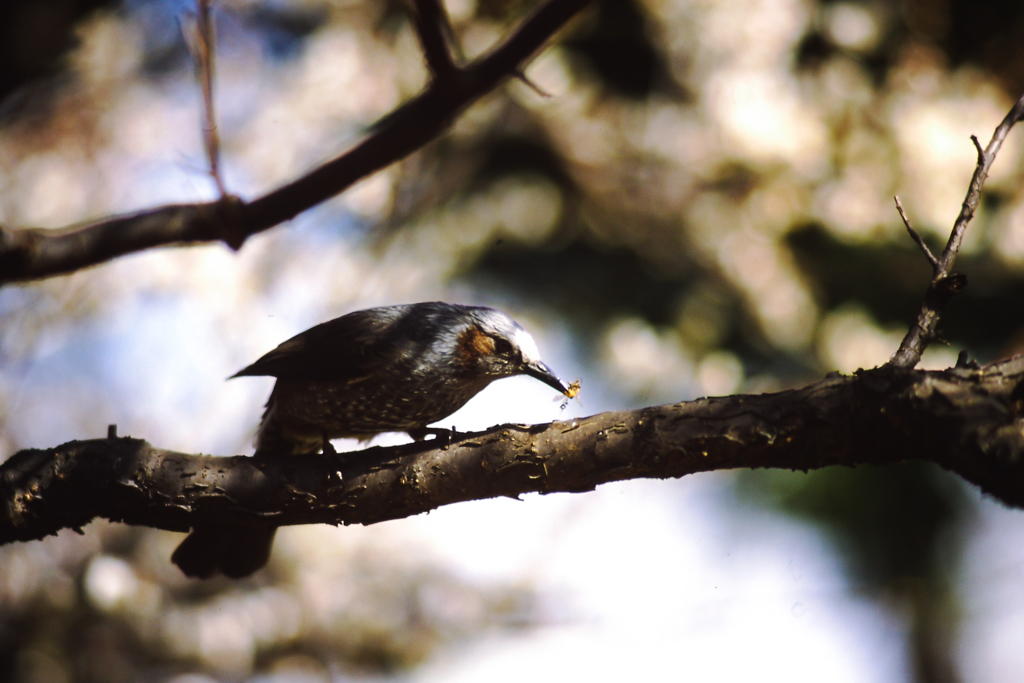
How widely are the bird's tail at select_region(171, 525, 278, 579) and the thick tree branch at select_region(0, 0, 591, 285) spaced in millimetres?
1413

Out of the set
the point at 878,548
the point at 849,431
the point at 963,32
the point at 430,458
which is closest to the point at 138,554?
the point at 430,458

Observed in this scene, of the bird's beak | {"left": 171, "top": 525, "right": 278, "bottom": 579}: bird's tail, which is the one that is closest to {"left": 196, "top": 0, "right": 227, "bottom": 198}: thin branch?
the bird's beak

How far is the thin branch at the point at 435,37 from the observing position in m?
2.05

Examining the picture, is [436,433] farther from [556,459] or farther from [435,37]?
[435,37]

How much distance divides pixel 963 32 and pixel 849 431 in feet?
22.4

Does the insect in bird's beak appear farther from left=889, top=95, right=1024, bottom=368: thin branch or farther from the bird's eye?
left=889, top=95, right=1024, bottom=368: thin branch

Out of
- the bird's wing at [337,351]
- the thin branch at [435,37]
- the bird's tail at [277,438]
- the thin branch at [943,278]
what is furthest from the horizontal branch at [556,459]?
the thin branch at [435,37]

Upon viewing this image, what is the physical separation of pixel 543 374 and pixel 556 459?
907 mm

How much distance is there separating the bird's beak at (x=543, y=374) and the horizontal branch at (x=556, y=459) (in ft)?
2.24

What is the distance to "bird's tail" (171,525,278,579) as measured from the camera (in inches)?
122

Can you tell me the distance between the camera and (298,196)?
7.47 ft

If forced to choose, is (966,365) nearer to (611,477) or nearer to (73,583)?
(611,477)

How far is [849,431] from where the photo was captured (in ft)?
6.45

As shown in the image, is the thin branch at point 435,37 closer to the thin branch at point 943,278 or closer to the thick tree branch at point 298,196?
the thick tree branch at point 298,196
